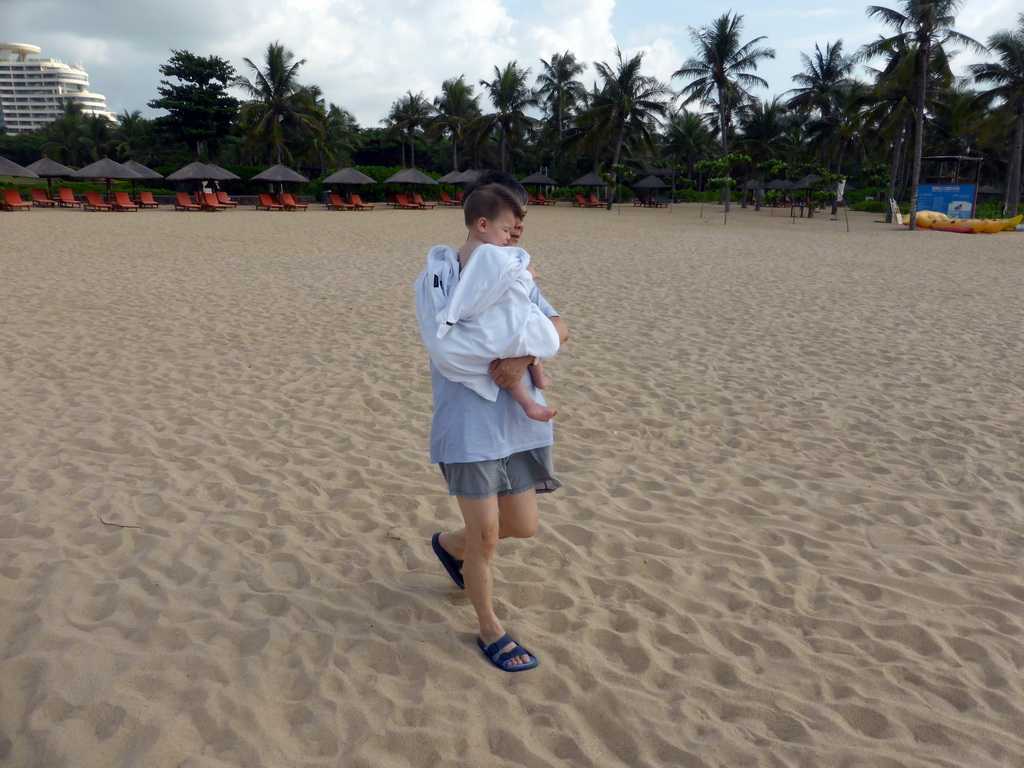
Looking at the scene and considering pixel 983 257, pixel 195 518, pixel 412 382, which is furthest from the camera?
pixel 983 257

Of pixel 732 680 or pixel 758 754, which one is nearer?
pixel 758 754

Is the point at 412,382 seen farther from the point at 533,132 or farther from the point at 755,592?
the point at 533,132

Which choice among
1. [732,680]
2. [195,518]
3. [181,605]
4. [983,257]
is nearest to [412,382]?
[195,518]

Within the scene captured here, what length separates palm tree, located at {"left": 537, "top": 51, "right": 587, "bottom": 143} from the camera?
4391cm

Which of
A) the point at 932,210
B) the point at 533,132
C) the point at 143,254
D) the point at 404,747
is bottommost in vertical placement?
the point at 404,747

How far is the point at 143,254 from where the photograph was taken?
12992mm

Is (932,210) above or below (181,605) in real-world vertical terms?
above

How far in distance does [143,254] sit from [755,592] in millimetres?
13126

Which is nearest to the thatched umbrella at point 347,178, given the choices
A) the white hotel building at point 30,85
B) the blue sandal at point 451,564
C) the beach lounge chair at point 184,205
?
the beach lounge chair at point 184,205

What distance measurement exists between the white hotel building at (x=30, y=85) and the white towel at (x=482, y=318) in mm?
175103

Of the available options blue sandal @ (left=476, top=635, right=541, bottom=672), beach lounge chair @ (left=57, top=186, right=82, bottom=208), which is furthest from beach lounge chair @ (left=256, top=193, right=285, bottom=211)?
blue sandal @ (left=476, top=635, right=541, bottom=672)

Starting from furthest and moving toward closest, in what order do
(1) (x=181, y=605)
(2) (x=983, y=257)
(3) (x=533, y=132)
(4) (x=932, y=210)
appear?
(3) (x=533, y=132) → (4) (x=932, y=210) → (2) (x=983, y=257) → (1) (x=181, y=605)

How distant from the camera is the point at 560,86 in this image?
44.0m

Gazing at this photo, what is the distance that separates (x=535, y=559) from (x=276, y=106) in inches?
1568
